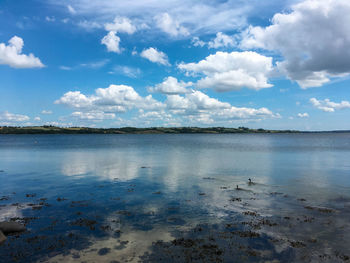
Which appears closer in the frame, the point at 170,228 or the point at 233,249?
the point at 233,249

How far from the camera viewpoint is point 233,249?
17625 millimetres

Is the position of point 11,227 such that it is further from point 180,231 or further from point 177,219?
point 177,219

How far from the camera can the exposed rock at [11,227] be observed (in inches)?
795

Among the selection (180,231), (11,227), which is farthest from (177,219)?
(11,227)

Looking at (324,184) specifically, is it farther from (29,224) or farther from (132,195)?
(29,224)

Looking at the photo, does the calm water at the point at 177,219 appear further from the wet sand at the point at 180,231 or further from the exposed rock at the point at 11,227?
the exposed rock at the point at 11,227

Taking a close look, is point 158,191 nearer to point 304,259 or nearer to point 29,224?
point 29,224

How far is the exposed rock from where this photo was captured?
20203 millimetres

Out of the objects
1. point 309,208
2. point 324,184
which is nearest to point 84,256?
point 309,208

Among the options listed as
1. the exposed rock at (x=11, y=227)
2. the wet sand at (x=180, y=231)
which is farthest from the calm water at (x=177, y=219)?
the exposed rock at (x=11, y=227)

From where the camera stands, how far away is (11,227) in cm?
2053

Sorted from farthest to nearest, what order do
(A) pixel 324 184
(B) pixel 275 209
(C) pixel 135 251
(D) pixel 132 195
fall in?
(A) pixel 324 184
(D) pixel 132 195
(B) pixel 275 209
(C) pixel 135 251

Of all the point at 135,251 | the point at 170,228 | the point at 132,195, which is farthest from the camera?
the point at 132,195

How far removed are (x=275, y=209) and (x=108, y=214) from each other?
18104 millimetres
